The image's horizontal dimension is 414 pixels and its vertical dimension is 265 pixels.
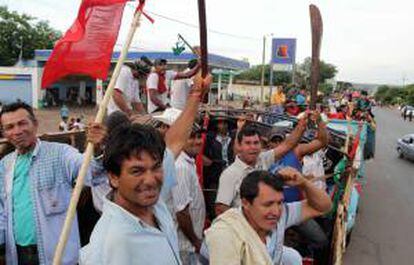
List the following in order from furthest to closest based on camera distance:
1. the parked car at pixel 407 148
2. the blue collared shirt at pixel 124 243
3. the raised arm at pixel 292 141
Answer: the parked car at pixel 407 148 < the raised arm at pixel 292 141 < the blue collared shirt at pixel 124 243

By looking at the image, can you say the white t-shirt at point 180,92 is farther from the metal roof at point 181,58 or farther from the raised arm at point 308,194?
the metal roof at point 181,58

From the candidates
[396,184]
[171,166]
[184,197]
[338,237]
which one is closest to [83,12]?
[171,166]

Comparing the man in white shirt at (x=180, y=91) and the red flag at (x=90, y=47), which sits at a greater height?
the red flag at (x=90, y=47)

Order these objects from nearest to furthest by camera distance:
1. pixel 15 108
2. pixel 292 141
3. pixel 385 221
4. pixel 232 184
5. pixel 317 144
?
pixel 15 108, pixel 232 184, pixel 292 141, pixel 317 144, pixel 385 221

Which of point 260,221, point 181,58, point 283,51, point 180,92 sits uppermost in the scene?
point 283,51

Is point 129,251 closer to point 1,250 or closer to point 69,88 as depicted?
point 1,250

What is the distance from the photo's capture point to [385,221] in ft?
27.4

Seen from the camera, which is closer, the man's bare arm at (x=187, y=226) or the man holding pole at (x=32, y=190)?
the man holding pole at (x=32, y=190)

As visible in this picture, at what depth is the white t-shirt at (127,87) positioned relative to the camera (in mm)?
5062

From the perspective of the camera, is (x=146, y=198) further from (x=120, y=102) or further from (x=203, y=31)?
(x=120, y=102)

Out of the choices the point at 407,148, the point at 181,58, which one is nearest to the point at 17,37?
the point at 181,58

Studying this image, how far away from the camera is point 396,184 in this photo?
11.9m

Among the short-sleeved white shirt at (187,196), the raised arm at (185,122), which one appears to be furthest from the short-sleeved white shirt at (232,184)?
the raised arm at (185,122)

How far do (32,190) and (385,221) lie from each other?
285 inches
